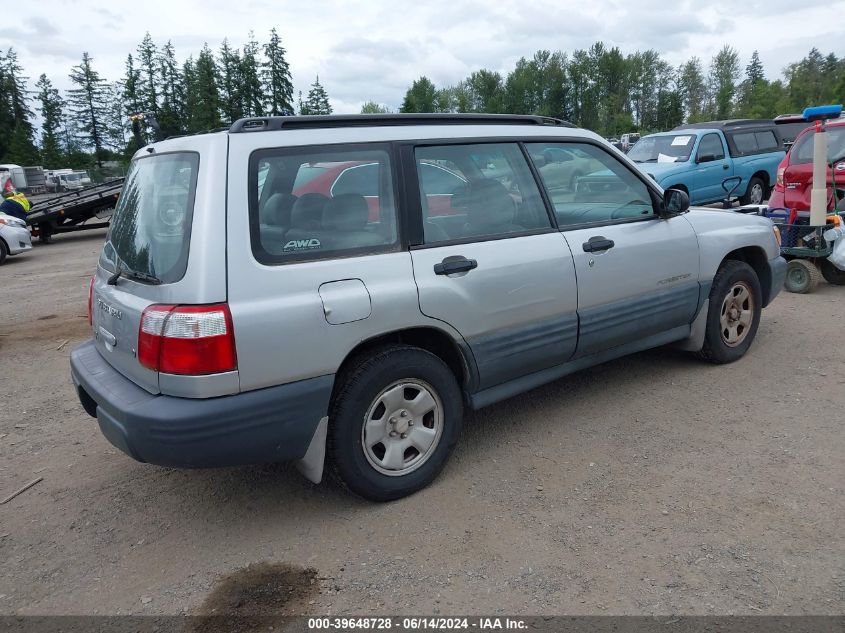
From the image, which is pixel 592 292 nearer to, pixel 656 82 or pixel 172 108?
pixel 172 108

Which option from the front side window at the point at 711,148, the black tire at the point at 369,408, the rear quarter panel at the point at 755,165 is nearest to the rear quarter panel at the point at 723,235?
the black tire at the point at 369,408

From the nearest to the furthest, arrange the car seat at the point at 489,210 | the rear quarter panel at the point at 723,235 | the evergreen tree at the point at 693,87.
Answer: the car seat at the point at 489,210
the rear quarter panel at the point at 723,235
the evergreen tree at the point at 693,87

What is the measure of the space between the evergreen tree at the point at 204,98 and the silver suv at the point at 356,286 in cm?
6093

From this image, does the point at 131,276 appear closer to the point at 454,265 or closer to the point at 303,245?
the point at 303,245

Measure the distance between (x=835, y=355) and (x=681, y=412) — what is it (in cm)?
180

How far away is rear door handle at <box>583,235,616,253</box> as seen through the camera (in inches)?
155

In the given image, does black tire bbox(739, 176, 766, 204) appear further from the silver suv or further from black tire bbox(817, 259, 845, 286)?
the silver suv

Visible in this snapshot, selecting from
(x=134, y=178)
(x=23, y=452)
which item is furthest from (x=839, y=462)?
(x=23, y=452)

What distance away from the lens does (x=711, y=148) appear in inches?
505

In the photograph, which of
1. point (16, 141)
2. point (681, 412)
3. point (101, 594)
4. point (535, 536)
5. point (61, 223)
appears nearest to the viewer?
point (101, 594)

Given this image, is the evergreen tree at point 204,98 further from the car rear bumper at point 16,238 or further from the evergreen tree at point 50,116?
the car rear bumper at point 16,238

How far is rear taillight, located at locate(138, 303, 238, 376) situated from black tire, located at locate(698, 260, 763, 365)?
137 inches

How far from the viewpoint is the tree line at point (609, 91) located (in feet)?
249

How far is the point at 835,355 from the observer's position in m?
5.11
